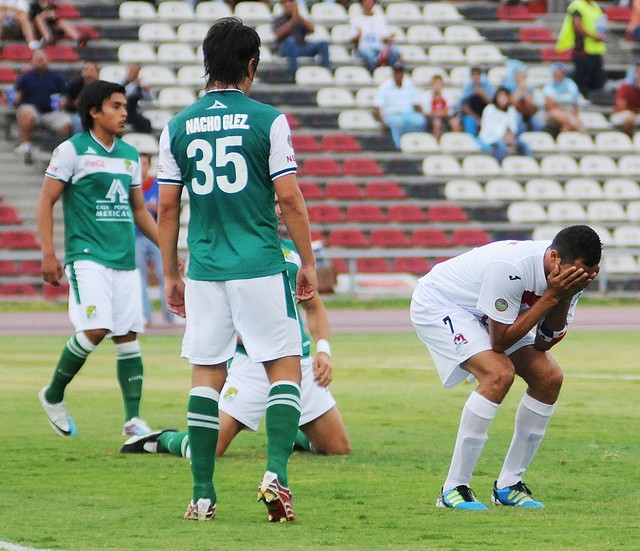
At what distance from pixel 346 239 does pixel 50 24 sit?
7.70m

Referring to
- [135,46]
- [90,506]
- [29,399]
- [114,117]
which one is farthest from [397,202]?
[90,506]

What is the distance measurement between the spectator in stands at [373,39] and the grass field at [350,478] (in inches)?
676

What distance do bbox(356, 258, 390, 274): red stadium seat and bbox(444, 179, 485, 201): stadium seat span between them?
347 cm

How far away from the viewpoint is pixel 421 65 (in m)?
31.1

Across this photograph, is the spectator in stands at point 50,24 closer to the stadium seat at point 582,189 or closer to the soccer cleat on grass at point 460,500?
the stadium seat at point 582,189

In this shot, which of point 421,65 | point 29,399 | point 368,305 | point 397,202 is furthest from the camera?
point 421,65

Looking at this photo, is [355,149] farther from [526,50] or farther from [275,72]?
[526,50]

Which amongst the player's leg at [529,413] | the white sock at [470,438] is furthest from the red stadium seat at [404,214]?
the white sock at [470,438]

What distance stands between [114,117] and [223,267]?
3.61 m

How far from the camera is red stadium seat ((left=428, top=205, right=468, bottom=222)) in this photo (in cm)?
2769

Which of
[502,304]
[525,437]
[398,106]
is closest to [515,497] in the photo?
[525,437]

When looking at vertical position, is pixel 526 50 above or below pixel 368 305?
above

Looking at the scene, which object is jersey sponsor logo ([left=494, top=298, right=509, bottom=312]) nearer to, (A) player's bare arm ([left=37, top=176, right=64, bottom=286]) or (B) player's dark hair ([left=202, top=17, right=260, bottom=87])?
(B) player's dark hair ([left=202, top=17, right=260, bottom=87])

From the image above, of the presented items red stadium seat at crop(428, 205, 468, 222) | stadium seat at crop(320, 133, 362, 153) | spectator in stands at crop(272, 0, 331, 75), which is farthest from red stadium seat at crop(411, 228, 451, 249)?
spectator in stands at crop(272, 0, 331, 75)
